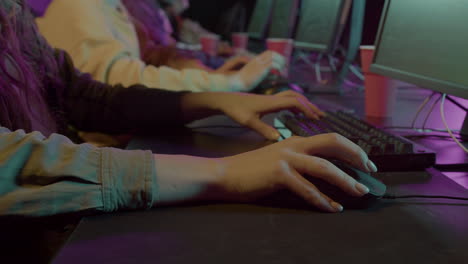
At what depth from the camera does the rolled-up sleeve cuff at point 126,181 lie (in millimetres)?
407

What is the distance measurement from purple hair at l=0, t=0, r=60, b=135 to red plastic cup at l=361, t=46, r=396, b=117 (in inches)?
28.5

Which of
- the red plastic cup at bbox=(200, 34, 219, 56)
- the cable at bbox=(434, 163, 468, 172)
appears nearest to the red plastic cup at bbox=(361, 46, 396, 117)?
the cable at bbox=(434, 163, 468, 172)

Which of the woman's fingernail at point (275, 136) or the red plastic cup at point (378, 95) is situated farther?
the red plastic cup at point (378, 95)

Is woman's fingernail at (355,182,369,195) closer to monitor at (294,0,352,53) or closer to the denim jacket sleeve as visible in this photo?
the denim jacket sleeve

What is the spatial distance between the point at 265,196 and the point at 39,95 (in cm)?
49

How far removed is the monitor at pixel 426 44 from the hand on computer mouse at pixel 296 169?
310mm

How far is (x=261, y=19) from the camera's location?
2545mm

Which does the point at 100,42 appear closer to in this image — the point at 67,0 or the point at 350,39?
the point at 67,0

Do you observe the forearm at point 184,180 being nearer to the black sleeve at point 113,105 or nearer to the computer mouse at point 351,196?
the computer mouse at point 351,196

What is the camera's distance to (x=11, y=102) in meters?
0.58

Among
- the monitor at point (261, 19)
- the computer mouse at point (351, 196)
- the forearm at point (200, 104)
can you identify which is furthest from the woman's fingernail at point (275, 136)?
the monitor at point (261, 19)

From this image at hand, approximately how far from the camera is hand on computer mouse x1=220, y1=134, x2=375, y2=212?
416 millimetres

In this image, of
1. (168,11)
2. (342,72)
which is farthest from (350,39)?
(168,11)

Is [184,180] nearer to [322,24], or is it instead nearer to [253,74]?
[253,74]
